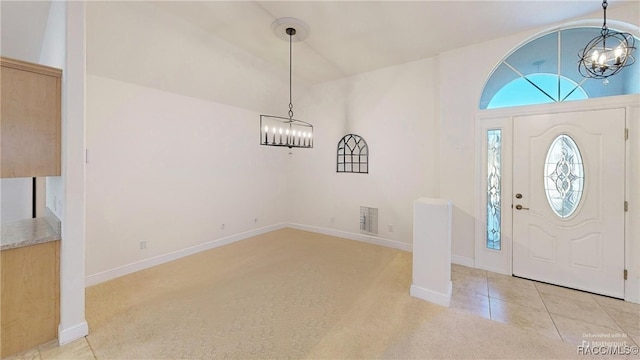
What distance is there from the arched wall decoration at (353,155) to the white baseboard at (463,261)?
2118 mm

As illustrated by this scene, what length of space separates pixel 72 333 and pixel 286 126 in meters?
2.89

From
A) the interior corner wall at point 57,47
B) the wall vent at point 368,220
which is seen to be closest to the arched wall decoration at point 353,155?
the wall vent at point 368,220

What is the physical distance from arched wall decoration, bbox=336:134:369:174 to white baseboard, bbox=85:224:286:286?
234 centimetres

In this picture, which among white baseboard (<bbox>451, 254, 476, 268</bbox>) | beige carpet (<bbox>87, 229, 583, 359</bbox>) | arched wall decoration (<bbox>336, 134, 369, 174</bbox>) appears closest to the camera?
beige carpet (<bbox>87, 229, 583, 359</bbox>)

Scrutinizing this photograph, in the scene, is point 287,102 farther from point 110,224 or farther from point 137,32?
point 110,224

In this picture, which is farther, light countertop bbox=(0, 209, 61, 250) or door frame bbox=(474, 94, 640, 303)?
door frame bbox=(474, 94, 640, 303)

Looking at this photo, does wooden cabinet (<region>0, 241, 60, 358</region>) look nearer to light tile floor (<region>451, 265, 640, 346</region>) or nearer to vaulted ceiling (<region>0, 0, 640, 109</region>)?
vaulted ceiling (<region>0, 0, 640, 109</region>)

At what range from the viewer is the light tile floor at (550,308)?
2.38 m

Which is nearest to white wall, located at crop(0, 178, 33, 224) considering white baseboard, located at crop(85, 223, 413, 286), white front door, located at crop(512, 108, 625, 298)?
white baseboard, located at crop(85, 223, 413, 286)

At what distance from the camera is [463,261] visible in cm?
389

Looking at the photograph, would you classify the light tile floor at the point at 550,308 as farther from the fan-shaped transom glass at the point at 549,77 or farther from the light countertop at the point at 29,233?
the light countertop at the point at 29,233

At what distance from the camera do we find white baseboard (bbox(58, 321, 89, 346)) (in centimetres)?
219

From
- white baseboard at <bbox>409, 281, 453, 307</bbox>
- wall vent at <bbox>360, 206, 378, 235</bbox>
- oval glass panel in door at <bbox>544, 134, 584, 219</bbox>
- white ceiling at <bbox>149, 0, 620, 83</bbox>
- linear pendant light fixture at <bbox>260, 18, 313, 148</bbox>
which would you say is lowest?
white baseboard at <bbox>409, 281, 453, 307</bbox>

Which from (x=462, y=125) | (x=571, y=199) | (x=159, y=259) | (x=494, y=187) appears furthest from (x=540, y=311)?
(x=159, y=259)
